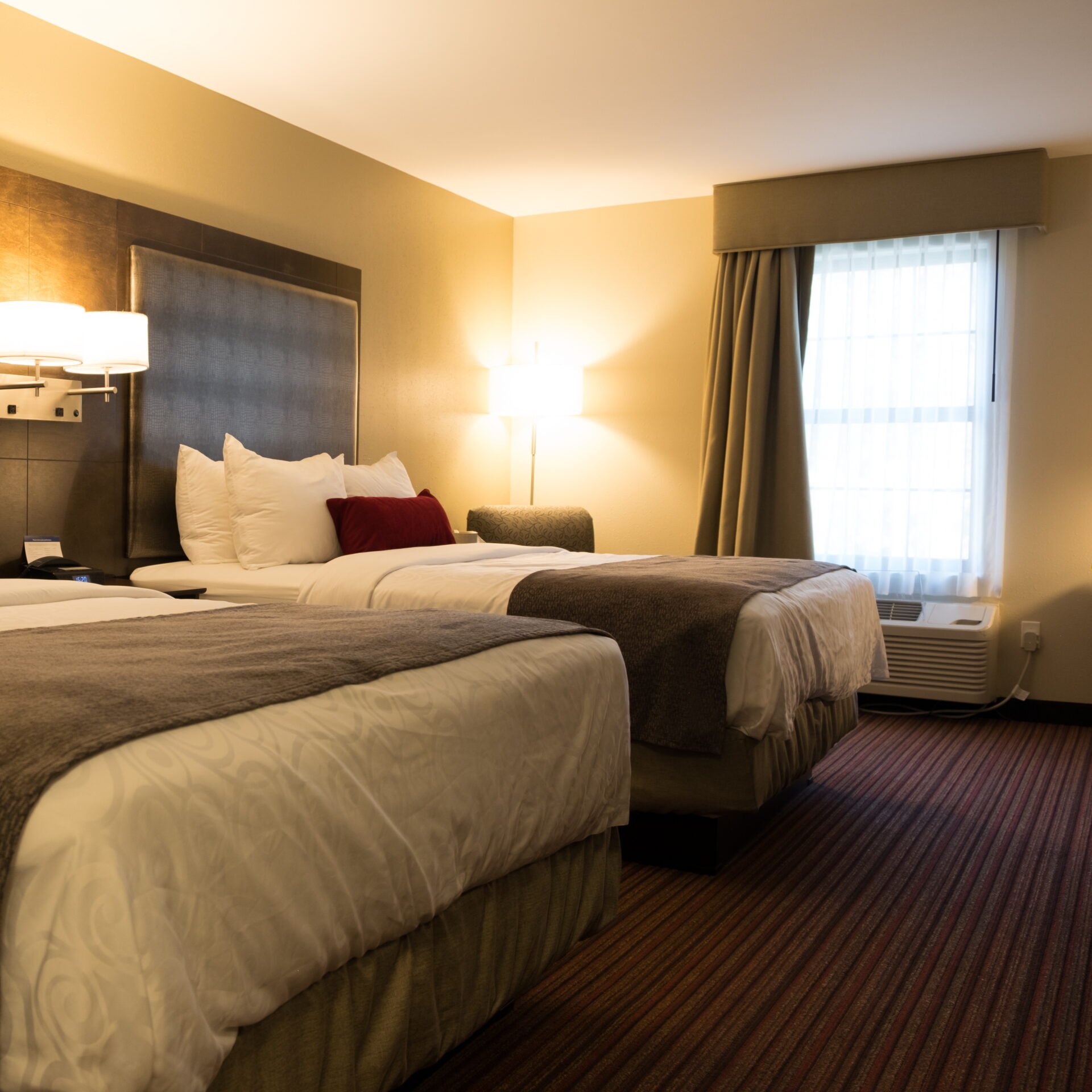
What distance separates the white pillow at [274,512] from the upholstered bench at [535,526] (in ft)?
4.86

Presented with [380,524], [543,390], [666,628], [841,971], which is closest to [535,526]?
[543,390]

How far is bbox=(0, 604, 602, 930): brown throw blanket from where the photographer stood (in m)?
1.14

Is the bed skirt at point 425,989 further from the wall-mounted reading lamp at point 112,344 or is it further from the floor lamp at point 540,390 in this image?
the floor lamp at point 540,390

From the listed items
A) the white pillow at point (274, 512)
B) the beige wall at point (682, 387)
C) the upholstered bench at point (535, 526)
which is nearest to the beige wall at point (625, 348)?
the beige wall at point (682, 387)

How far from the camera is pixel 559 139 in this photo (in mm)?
4797

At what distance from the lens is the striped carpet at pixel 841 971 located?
1911 millimetres

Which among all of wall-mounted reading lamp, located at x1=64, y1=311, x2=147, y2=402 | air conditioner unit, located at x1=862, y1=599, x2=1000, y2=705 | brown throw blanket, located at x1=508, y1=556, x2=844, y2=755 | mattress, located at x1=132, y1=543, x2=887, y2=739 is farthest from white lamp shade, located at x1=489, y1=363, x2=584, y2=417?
brown throw blanket, located at x1=508, y1=556, x2=844, y2=755

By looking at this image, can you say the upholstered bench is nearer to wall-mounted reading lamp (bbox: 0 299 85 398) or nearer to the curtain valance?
the curtain valance

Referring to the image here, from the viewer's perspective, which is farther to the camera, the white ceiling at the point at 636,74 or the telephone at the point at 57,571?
the white ceiling at the point at 636,74

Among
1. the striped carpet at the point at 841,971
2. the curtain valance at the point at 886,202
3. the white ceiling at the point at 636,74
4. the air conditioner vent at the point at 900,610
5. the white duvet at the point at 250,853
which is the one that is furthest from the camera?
the air conditioner vent at the point at 900,610

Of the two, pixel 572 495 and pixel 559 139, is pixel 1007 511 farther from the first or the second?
pixel 559 139

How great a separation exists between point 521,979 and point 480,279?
4.74 m

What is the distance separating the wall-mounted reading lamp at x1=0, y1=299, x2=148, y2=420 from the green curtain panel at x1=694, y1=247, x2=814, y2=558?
2977 millimetres

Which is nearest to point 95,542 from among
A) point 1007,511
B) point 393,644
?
point 393,644
